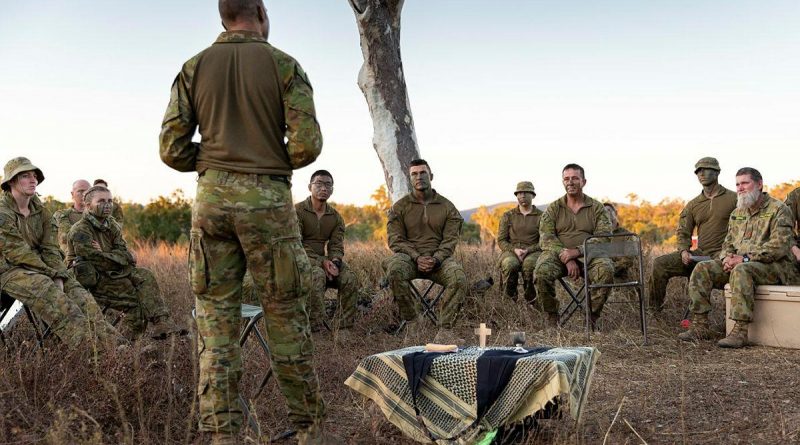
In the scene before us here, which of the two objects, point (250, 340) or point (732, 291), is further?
point (732, 291)

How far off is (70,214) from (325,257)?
9.15ft

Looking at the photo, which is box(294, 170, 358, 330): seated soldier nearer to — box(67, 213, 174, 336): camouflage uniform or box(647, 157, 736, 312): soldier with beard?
box(67, 213, 174, 336): camouflage uniform

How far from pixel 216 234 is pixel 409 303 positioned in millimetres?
4466

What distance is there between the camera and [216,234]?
3.60 meters

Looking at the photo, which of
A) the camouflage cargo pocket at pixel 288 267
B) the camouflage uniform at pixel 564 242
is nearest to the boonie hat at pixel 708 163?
the camouflage uniform at pixel 564 242

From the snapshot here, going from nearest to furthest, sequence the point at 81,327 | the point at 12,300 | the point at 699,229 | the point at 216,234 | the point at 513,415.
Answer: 1. the point at 216,234
2. the point at 513,415
3. the point at 81,327
4. the point at 12,300
5. the point at 699,229

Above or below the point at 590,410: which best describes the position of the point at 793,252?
above

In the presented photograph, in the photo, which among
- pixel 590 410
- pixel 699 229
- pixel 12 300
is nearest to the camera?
pixel 590 410

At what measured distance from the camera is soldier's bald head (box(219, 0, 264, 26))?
3.67 metres

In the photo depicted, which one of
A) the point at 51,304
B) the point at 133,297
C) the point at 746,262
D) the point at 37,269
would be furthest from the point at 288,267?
the point at 746,262

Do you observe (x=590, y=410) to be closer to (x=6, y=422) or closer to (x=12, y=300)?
(x=6, y=422)

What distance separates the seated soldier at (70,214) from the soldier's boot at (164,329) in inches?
44.7

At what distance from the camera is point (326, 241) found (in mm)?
8422

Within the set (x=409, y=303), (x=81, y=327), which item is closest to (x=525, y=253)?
(x=409, y=303)
